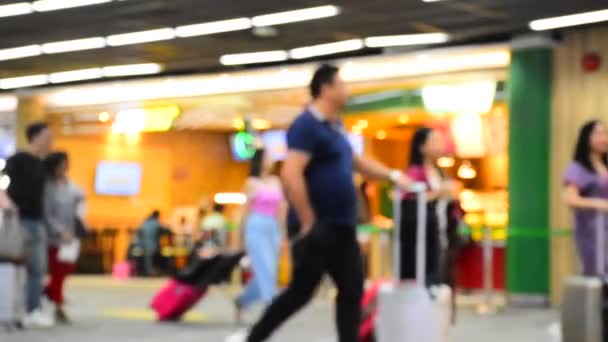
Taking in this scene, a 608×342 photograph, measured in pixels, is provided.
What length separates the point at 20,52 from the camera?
56.8 ft

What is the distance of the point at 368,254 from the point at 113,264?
970 cm

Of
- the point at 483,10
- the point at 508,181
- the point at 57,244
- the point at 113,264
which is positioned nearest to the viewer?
the point at 57,244

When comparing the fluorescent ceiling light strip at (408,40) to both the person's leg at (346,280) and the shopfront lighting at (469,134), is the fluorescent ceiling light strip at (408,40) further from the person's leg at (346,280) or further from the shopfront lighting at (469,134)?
the person's leg at (346,280)

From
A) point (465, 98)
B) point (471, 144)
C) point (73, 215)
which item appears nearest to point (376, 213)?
point (471, 144)

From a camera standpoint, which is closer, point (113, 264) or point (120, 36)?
point (120, 36)

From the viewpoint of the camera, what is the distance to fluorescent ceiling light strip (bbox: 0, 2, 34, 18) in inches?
519

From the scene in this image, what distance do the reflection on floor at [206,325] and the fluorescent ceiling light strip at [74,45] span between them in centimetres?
368

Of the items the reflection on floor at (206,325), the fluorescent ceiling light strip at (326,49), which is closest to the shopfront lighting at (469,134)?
the fluorescent ceiling light strip at (326,49)

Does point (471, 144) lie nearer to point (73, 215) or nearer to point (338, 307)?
point (73, 215)

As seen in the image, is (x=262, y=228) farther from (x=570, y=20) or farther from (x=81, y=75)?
(x=81, y=75)

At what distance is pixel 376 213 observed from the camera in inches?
774

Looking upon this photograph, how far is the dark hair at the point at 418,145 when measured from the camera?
7.30m

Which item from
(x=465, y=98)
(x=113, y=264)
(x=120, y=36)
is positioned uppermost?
(x=120, y=36)

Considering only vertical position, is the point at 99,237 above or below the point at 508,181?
below
